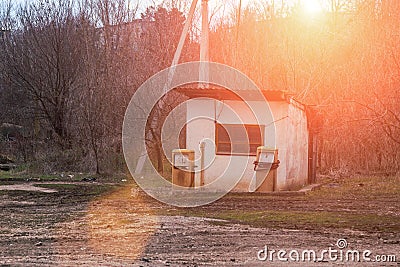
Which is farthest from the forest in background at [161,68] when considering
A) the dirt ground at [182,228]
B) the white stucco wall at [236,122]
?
the dirt ground at [182,228]

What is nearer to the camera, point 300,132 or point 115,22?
point 300,132

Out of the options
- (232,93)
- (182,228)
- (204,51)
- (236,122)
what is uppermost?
(204,51)

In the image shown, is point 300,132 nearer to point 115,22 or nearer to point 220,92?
point 220,92

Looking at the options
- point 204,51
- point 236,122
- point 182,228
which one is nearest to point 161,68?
point 204,51

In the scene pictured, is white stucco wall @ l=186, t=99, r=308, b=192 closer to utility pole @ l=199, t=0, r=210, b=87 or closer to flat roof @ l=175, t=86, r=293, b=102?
flat roof @ l=175, t=86, r=293, b=102

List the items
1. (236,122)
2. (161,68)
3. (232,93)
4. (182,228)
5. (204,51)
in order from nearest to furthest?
(182,228) < (232,93) < (236,122) < (204,51) < (161,68)

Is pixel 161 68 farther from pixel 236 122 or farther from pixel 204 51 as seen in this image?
pixel 236 122

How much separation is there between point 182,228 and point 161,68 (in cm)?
1750

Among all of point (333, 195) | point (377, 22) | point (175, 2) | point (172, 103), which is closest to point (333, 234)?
point (333, 195)

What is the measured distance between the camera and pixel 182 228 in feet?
36.7

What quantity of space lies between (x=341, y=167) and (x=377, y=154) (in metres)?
1.59

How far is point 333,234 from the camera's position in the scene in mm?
10523

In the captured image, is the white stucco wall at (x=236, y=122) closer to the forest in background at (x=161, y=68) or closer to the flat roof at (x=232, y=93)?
the flat roof at (x=232, y=93)

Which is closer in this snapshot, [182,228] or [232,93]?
[182,228]
